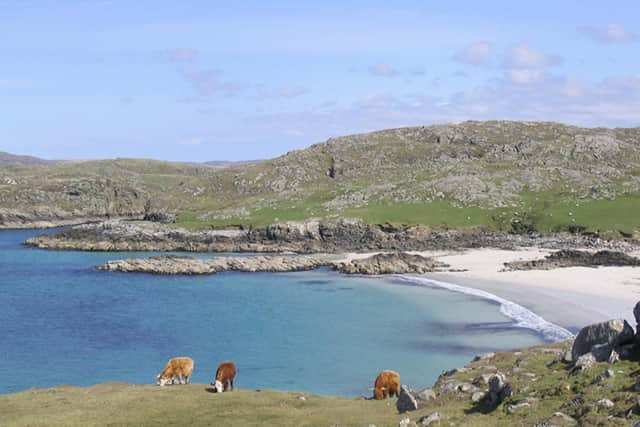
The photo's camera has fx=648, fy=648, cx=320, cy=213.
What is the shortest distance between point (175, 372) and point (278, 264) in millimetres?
70940

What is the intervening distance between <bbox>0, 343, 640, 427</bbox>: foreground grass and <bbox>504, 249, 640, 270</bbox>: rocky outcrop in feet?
195

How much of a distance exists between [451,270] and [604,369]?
71.7 meters

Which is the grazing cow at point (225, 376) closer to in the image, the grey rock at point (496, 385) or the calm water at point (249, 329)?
the calm water at point (249, 329)

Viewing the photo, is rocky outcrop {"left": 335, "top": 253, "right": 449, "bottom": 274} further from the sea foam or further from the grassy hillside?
the grassy hillside

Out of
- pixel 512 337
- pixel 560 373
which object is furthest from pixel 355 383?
pixel 560 373

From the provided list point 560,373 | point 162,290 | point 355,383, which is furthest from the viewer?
point 162,290

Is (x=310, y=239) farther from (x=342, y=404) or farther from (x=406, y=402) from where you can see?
(x=406, y=402)

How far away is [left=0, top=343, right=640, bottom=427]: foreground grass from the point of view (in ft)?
66.1

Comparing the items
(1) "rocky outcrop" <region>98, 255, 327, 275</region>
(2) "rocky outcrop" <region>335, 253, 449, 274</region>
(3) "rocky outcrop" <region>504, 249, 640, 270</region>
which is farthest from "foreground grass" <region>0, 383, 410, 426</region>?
(1) "rocky outcrop" <region>98, 255, 327, 275</region>

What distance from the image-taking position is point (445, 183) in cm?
14488

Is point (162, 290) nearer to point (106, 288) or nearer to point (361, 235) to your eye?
point (106, 288)

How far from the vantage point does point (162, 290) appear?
89.1 meters

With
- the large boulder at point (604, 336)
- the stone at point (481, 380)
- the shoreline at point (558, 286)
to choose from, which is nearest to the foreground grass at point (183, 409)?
the stone at point (481, 380)

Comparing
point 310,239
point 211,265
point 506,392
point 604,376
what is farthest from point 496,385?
point 310,239
